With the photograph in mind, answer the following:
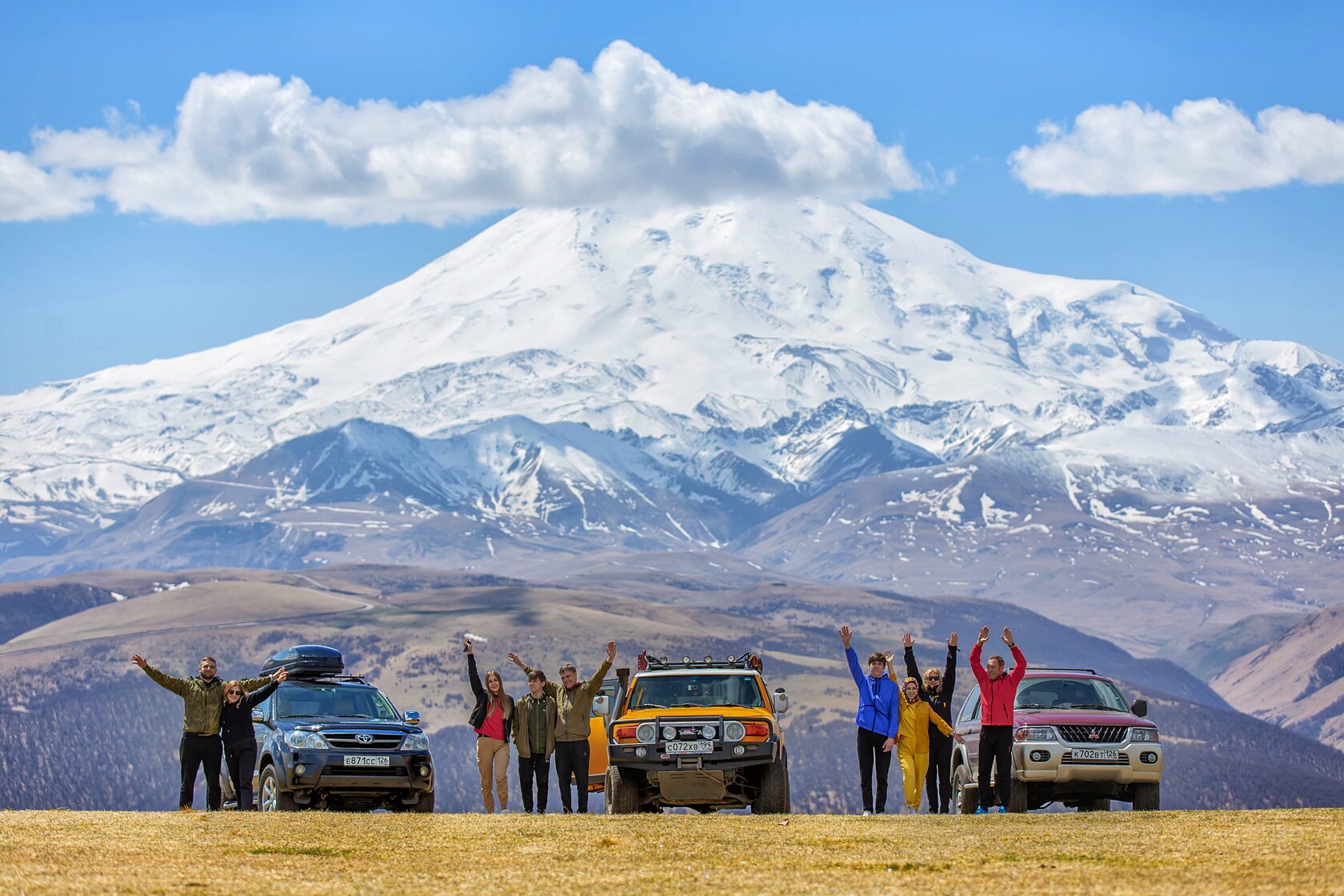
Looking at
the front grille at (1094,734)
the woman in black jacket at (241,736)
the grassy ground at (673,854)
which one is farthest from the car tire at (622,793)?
the front grille at (1094,734)

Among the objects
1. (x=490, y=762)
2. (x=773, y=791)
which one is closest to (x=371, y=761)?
(x=490, y=762)

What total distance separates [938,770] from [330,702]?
1032cm

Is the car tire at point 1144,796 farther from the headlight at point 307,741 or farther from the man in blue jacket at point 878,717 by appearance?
the headlight at point 307,741

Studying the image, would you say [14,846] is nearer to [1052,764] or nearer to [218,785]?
[218,785]

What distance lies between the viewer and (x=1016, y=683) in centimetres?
2914

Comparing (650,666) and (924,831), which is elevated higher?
(650,666)

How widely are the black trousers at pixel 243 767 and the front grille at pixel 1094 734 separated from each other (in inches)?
513

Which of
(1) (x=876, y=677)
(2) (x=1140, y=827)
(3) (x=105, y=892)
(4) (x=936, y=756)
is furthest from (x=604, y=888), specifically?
(4) (x=936, y=756)

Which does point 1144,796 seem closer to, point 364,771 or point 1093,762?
point 1093,762

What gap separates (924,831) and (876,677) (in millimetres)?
4654

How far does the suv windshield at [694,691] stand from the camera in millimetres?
29859

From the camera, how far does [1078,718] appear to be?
29781 mm

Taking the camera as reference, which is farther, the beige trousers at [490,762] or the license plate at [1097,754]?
the beige trousers at [490,762]

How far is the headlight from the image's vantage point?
96.1 ft
